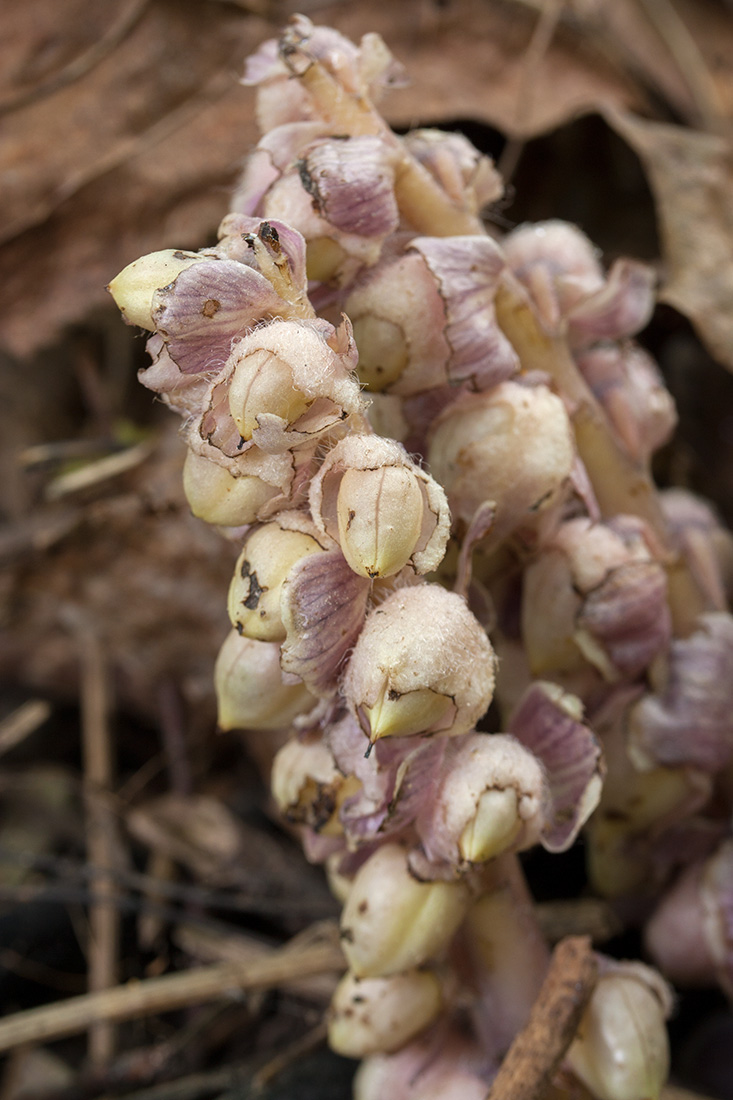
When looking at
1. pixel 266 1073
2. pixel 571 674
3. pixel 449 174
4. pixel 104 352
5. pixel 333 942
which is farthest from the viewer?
pixel 104 352

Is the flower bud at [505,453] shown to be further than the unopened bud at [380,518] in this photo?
Yes

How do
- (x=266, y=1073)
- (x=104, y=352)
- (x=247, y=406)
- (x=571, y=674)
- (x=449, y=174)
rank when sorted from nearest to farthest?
(x=247, y=406)
(x=449, y=174)
(x=571, y=674)
(x=266, y=1073)
(x=104, y=352)

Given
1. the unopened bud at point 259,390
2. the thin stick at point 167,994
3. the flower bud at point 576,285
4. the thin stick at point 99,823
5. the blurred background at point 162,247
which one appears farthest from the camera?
the blurred background at point 162,247

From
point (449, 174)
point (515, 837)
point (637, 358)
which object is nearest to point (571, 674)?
point (515, 837)

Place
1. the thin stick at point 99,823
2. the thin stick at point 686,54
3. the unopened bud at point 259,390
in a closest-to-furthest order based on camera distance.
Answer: the unopened bud at point 259,390
the thin stick at point 99,823
the thin stick at point 686,54

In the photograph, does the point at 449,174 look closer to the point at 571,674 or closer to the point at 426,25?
the point at 571,674

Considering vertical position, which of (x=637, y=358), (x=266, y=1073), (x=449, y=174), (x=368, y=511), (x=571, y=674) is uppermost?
(x=449, y=174)

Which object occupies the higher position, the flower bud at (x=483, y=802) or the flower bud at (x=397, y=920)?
the flower bud at (x=483, y=802)

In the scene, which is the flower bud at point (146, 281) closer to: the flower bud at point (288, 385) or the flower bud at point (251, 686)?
the flower bud at point (288, 385)

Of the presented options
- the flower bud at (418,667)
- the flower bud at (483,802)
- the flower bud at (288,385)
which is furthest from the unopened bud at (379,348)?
the flower bud at (483,802)
